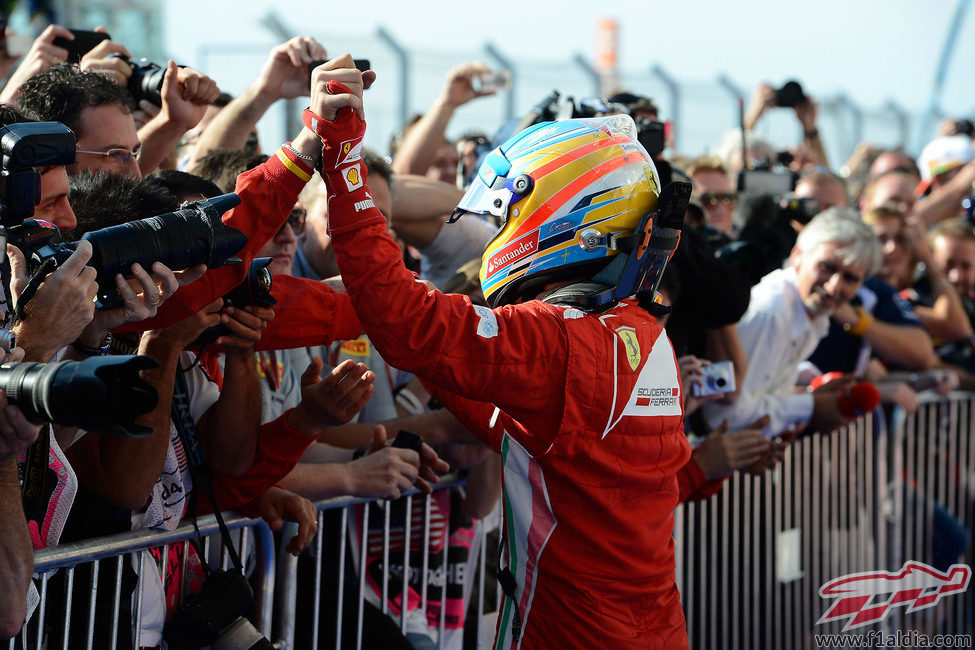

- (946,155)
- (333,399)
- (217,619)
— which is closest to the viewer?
(217,619)

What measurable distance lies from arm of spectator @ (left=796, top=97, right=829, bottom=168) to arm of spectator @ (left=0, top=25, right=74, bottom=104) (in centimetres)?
496

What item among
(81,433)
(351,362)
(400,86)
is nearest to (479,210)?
(351,362)

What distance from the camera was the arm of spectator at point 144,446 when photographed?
2.58m

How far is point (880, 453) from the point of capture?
577 centimetres

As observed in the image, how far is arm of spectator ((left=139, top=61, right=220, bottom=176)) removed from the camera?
3525 mm

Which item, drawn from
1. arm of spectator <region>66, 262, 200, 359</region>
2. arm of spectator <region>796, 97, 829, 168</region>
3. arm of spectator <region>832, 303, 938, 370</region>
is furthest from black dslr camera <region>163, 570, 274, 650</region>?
arm of spectator <region>796, 97, 829, 168</region>

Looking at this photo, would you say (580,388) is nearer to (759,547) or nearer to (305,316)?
(305,316)

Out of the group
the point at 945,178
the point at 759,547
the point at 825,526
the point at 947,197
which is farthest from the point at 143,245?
the point at 945,178

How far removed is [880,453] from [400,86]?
464 centimetres

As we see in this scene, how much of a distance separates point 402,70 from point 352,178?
20.5 feet

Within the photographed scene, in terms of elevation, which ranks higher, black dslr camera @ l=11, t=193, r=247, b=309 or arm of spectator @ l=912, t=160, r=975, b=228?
black dslr camera @ l=11, t=193, r=247, b=309

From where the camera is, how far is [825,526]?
5367 mm

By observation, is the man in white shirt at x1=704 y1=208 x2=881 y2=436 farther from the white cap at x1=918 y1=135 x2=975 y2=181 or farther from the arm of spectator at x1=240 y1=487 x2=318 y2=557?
the white cap at x1=918 y1=135 x2=975 y2=181

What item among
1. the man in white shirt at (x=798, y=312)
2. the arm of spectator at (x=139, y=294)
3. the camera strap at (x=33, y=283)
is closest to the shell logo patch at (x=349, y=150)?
the arm of spectator at (x=139, y=294)
